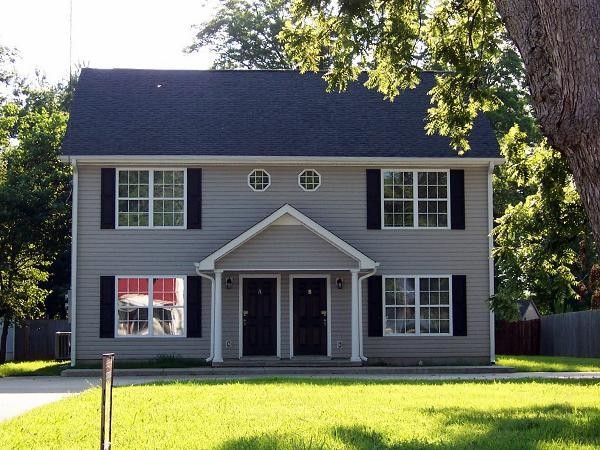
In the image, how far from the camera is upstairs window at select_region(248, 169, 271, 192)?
24562mm

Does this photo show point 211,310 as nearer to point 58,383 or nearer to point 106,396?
point 58,383

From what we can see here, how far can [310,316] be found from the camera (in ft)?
80.1

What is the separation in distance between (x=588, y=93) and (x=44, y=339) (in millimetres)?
29739

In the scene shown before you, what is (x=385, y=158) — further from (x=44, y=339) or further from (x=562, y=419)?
(x=44, y=339)

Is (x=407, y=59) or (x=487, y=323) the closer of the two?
(x=407, y=59)

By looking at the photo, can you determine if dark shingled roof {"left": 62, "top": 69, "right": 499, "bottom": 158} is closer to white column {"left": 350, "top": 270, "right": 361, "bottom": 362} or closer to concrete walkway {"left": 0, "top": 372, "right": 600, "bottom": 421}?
white column {"left": 350, "top": 270, "right": 361, "bottom": 362}

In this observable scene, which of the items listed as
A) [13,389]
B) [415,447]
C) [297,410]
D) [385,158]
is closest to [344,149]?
[385,158]

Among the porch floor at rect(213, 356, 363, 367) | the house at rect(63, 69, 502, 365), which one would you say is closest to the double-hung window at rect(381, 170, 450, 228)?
the house at rect(63, 69, 502, 365)

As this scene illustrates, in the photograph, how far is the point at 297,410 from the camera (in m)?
12.5

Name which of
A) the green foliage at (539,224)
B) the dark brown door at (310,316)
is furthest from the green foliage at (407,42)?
the dark brown door at (310,316)

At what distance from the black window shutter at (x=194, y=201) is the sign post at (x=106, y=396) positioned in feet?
53.8

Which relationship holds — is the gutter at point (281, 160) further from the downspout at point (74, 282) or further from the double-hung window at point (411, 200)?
the downspout at point (74, 282)

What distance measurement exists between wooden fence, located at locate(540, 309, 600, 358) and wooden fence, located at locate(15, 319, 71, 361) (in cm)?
1695

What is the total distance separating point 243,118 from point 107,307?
237 inches
